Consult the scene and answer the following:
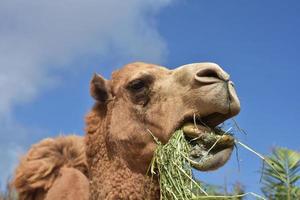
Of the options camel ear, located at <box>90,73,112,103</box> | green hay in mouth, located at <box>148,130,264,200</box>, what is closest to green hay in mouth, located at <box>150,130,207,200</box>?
green hay in mouth, located at <box>148,130,264,200</box>

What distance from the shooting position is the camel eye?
5500 millimetres

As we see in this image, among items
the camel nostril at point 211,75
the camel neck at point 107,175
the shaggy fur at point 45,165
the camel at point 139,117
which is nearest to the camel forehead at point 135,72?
the camel at point 139,117

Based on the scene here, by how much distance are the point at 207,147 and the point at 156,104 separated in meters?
0.66

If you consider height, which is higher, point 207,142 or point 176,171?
point 207,142

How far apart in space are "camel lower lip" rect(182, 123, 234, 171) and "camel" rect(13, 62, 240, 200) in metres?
0.01

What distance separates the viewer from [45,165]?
6527 mm

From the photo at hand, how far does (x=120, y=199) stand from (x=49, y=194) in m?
1.34

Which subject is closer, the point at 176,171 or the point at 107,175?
the point at 176,171

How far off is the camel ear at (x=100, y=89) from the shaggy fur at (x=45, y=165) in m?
0.98

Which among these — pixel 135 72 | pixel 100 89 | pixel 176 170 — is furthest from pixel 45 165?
pixel 176 170

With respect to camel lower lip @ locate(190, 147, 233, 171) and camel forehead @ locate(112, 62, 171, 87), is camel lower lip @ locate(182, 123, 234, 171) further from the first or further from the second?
camel forehead @ locate(112, 62, 171, 87)

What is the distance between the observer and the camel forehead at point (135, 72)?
5.54m

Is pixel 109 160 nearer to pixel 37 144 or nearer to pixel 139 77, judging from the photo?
pixel 139 77

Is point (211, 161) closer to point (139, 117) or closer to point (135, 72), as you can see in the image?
point (139, 117)
